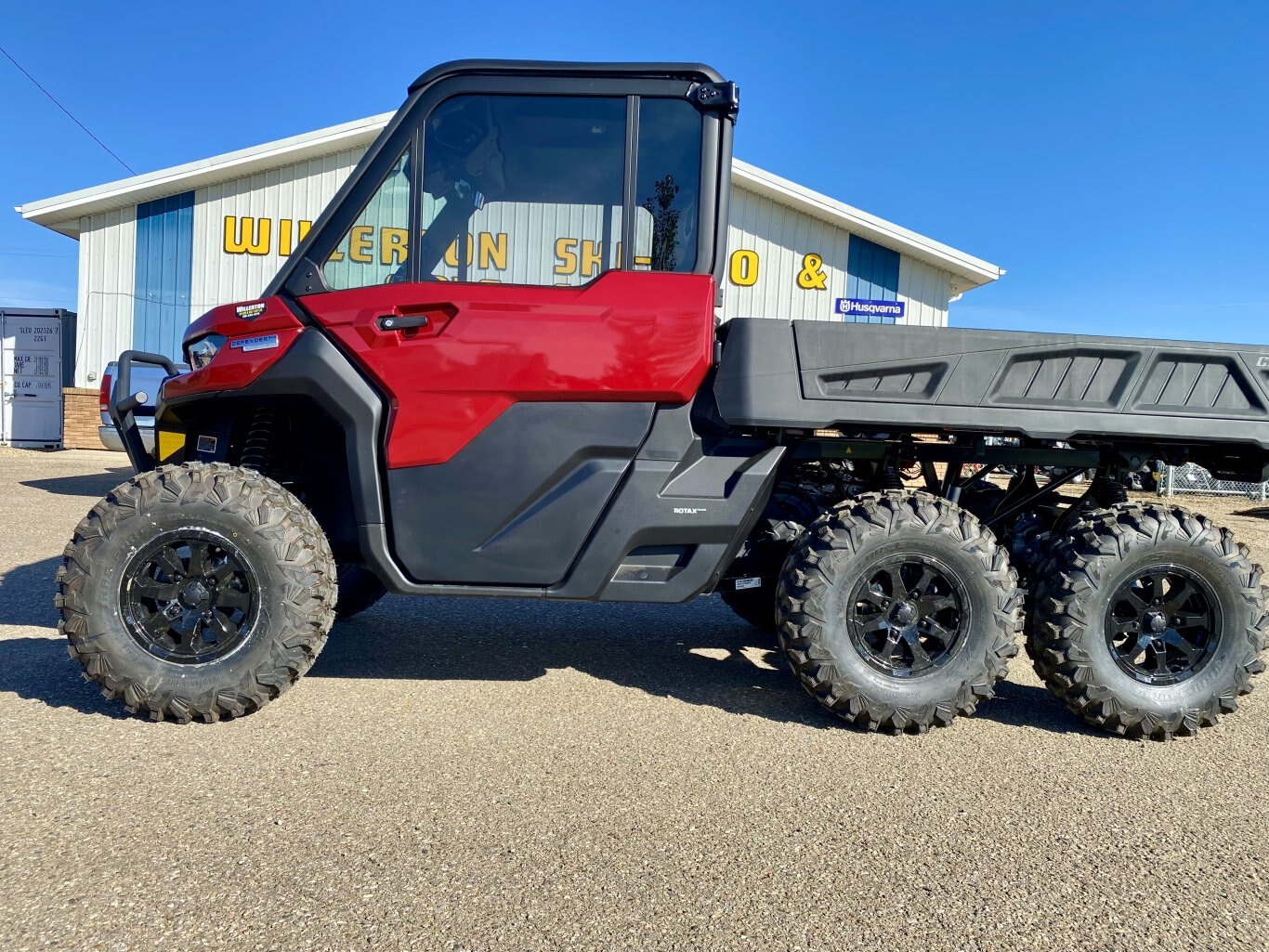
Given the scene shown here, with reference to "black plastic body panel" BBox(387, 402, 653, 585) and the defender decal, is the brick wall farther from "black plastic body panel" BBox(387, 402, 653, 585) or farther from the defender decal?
"black plastic body panel" BBox(387, 402, 653, 585)

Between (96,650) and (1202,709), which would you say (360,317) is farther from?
(1202,709)

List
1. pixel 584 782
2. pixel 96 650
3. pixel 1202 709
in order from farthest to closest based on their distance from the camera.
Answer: pixel 1202 709 → pixel 96 650 → pixel 584 782

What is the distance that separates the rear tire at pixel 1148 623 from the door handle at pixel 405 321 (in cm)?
278

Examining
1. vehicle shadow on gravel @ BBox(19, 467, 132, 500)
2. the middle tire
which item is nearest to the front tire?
the middle tire

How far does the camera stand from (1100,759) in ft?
10.1

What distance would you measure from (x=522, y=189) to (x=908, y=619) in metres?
2.39

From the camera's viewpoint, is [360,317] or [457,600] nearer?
[360,317]

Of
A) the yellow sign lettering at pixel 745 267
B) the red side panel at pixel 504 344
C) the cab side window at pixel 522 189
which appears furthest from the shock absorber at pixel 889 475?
the yellow sign lettering at pixel 745 267

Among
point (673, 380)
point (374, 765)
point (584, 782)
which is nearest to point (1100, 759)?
point (584, 782)

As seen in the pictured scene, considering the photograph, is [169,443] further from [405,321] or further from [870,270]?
[870,270]

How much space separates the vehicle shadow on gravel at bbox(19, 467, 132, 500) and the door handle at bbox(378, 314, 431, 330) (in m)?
7.97

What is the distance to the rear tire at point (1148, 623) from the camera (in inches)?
128

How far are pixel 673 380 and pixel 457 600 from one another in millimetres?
2997

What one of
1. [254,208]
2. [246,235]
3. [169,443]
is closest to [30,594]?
[169,443]
